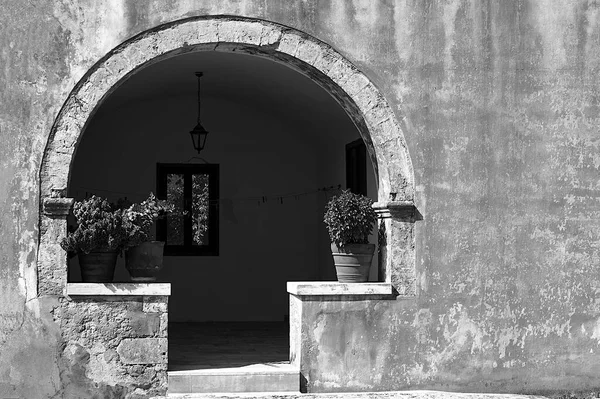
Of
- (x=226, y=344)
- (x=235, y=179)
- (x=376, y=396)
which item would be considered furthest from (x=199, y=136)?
(x=376, y=396)

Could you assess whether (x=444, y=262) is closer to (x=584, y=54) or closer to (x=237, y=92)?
(x=584, y=54)

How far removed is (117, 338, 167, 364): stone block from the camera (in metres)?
7.36

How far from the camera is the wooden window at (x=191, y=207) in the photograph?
1237 centimetres

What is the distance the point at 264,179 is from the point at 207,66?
8.02 feet

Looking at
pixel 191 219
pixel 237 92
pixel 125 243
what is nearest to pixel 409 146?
pixel 125 243

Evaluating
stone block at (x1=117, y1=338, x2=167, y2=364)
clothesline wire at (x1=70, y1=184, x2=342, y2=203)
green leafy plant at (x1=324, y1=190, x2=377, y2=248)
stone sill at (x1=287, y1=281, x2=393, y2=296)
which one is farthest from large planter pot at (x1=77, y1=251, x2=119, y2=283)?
clothesline wire at (x1=70, y1=184, x2=342, y2=203)

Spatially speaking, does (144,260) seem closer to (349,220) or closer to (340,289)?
(340,289)

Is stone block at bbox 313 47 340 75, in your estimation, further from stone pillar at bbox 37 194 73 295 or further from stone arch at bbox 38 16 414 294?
stone pillar at bbox 37 194 73 295

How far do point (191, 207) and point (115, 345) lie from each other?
5231 millimetres

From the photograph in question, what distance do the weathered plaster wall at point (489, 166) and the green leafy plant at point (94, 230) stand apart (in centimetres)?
149

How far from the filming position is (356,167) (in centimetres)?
1079

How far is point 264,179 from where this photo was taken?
496 inches

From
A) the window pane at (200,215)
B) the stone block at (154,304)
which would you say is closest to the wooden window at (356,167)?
the window pane at (200,215)

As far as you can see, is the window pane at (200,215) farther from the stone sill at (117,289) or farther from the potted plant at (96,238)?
the stone sill at (117,289)
